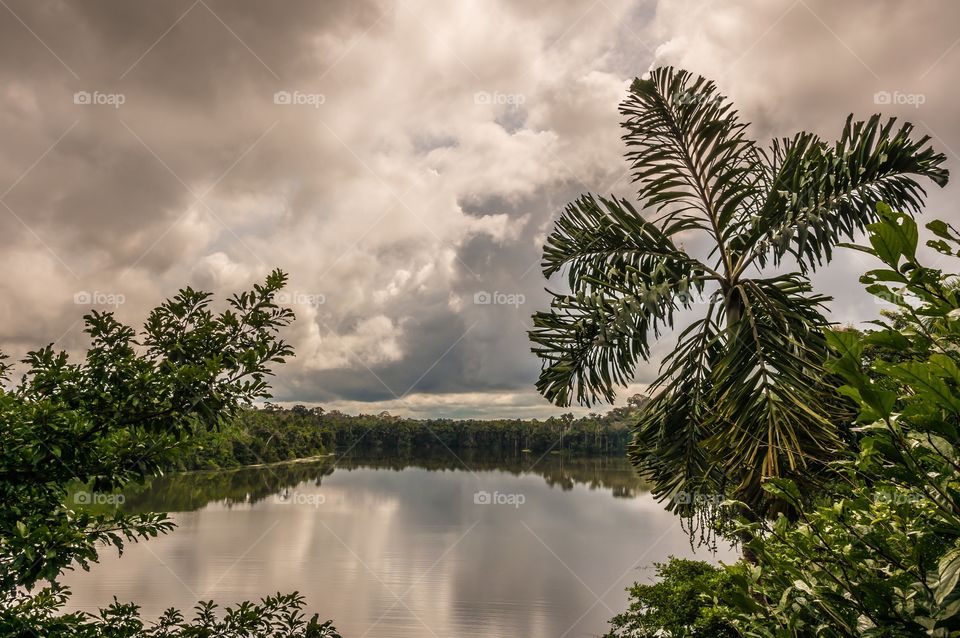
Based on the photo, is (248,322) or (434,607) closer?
(248,322)

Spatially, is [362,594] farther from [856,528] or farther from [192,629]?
[856,528]

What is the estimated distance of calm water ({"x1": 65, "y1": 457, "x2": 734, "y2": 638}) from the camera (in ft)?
42.5

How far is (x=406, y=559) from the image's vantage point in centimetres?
1903

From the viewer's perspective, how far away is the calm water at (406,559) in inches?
510

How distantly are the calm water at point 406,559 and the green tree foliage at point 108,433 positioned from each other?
165cm

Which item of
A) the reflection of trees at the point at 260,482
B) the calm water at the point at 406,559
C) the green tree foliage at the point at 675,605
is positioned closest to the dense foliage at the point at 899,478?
the calm water at the point at 406,559

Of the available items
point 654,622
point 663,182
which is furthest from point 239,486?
point 663,182

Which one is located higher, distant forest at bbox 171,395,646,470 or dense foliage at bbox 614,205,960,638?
dense foliage at bbox 614,205,960,638

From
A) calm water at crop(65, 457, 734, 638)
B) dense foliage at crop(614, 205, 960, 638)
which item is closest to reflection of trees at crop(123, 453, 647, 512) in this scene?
calm water at crop(65, 457, 734, 638)

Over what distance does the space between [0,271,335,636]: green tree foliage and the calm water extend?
165cm

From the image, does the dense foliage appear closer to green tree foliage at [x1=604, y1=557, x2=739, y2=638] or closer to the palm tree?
the palm tree

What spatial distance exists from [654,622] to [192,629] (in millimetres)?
Result: 5507

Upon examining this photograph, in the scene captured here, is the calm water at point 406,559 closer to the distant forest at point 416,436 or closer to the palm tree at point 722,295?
the palm tree at point 722,295

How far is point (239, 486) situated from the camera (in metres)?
43.1
